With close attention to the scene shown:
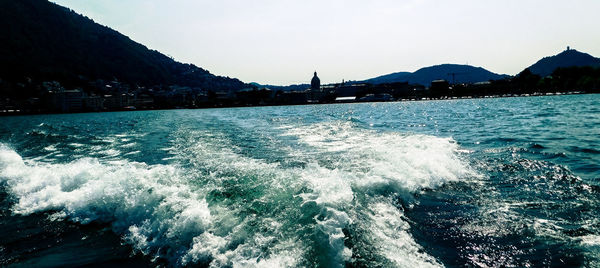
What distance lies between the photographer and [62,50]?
5723 inches

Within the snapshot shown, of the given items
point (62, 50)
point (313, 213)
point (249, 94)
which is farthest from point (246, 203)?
point (62, 50)

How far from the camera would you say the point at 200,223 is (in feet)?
16.6

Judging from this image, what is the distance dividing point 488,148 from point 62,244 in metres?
13.6

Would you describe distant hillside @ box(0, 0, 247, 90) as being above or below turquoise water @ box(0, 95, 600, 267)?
above

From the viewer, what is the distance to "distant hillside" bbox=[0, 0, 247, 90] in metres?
123

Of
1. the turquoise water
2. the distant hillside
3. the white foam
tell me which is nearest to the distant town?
the distant hillside

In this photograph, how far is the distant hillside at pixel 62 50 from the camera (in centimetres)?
12312

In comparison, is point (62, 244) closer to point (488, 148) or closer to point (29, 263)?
point (29, 263)

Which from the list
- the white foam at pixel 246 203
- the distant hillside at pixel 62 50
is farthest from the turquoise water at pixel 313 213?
the distant hillside at pixel 62 50

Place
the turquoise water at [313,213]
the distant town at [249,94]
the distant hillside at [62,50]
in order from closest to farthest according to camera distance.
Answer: the turquoise water at [313,213] < the distant town at [249,94] < the distant hillside at [62,50]

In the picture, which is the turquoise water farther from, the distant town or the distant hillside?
the distant hillside

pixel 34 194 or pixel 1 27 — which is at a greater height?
pixel 1 27

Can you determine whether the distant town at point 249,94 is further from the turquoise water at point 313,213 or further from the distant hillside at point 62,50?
the turquoise water at point 313,213

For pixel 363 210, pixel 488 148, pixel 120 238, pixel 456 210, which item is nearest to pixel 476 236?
pixel 456 210
